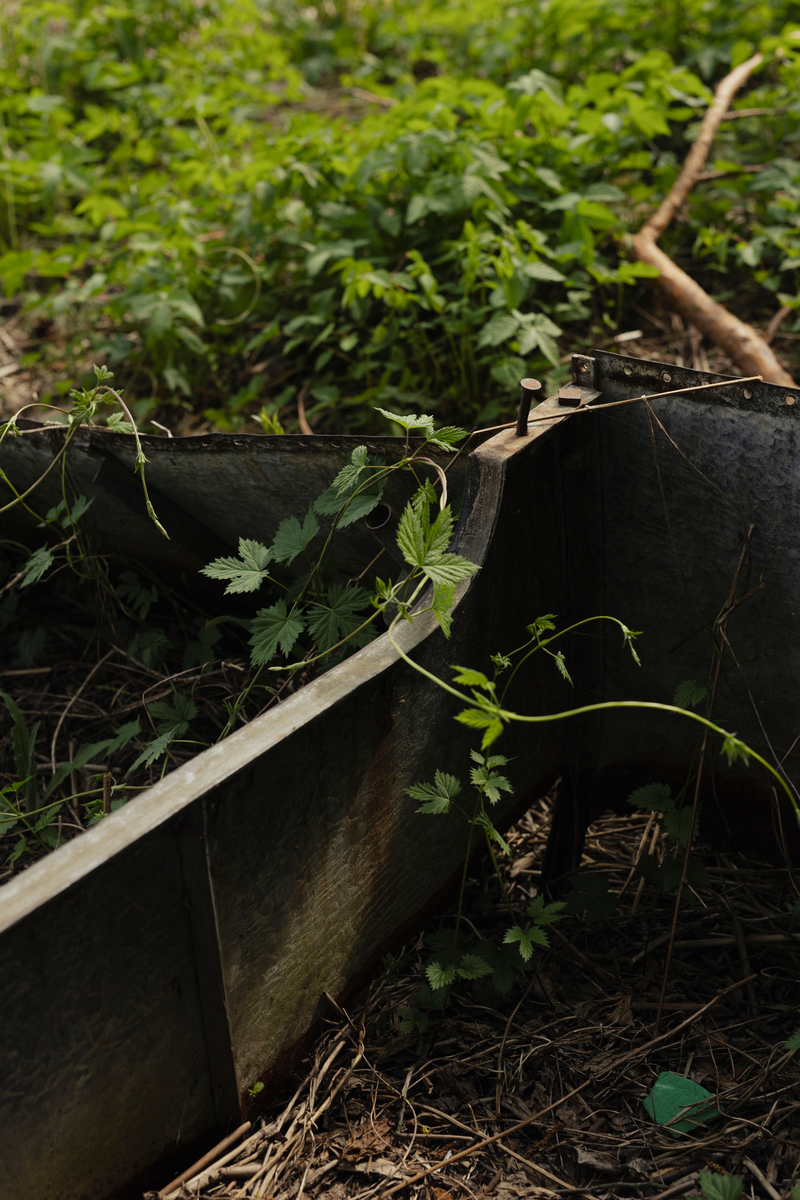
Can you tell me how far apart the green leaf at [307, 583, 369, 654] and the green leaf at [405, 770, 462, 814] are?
13.3 inches

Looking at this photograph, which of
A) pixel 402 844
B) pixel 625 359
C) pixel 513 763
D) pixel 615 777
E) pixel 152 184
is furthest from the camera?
pixel 152 184

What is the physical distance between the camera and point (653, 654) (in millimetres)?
2025

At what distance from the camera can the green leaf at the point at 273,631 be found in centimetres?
168

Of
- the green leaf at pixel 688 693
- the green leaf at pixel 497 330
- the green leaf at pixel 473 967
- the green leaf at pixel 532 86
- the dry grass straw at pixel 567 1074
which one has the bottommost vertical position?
the dry grass straw at pixel 567 1074

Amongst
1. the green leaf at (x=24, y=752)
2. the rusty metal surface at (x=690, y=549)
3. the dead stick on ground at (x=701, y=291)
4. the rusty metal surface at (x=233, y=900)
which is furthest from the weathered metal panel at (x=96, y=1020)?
the dead stick on ground at (x=701, y=291)

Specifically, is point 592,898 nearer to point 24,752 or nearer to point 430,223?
point 24,752

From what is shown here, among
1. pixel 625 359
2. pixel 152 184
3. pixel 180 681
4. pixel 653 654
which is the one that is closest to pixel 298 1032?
pixel 180 681

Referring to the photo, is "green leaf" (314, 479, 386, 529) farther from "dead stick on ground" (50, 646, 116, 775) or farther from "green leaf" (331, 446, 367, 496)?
"dead stick on ground" (50, 646, 116, 775)

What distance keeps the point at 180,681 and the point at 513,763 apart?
868mm

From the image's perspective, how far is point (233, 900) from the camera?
1324 mm

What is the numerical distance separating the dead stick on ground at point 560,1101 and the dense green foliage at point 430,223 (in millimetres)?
1757

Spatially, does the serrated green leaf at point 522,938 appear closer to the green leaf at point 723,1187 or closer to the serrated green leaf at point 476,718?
the green leaf at point 723,1187

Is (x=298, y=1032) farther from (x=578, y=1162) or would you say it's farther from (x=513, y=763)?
(x=513, y=763)

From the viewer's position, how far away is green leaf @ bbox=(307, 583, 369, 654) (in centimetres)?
175
